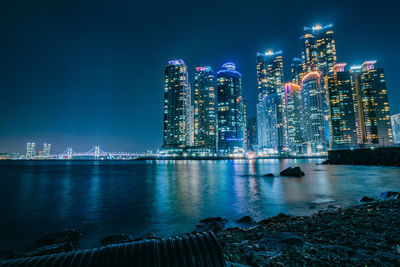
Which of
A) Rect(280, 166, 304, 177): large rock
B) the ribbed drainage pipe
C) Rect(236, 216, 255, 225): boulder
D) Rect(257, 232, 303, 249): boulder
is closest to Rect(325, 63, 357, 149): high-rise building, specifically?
Rect(280, 166, 304, 177): large rock

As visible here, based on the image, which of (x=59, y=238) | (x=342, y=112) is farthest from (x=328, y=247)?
(x=342, y=112)

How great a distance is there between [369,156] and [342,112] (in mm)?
148564

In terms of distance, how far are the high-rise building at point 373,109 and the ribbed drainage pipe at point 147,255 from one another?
230 metres

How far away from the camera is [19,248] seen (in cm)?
946

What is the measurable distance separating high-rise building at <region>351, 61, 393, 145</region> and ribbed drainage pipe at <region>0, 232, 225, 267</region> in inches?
9037

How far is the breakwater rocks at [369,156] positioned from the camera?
57.1 metres

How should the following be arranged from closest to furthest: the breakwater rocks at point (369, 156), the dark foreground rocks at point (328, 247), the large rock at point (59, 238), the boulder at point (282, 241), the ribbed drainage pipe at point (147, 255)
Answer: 1. the ribbed drainage pipe at point (147, 255)
2. the dark foreground rocks at point (328, 247)
3. the boulder at point (282, 241)
4. the large rock at point (59, 238)
5. the breakwater rocks at point (369, 156)

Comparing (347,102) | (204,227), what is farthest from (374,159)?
(347,102)

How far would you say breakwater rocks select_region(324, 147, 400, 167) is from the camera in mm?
57097

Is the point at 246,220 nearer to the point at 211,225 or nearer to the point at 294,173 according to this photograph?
the point at 211,225

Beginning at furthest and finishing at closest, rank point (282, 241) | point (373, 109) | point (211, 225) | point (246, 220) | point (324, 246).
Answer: point (373, 109)
point (246, 220)
point (211, 225)
point (282, 241)
point (324, 246)

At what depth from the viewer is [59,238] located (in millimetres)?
9586

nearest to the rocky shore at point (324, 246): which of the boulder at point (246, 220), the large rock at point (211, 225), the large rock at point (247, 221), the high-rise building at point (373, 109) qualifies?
the large rock at point (211, 225)

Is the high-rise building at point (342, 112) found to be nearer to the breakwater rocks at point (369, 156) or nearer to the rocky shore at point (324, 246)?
the breakwater rocks at point (369, 156)
